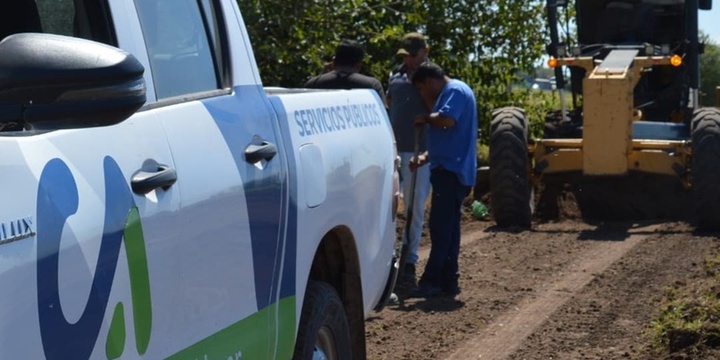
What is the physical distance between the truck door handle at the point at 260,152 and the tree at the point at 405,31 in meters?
8.81

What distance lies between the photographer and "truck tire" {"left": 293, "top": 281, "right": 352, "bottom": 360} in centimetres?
466

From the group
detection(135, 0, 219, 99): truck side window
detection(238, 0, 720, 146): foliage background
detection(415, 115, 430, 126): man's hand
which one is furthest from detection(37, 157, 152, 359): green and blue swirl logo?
detection(238, 0, 720, 146): foliage background

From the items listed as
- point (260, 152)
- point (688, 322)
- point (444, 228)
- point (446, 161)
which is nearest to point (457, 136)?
point (446, 161)

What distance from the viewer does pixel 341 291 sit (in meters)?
5.27

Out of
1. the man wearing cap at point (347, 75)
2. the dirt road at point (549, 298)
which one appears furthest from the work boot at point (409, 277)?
the man wearing cap at point (347, 75)

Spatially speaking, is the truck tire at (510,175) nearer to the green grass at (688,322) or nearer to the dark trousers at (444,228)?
the dark trousers at (444,228)

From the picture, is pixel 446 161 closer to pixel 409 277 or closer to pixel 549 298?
→ pixel 409 277

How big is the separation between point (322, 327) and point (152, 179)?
5.92ft

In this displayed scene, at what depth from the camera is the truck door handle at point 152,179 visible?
3.09 meters

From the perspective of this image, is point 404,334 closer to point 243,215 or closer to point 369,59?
point 243,215

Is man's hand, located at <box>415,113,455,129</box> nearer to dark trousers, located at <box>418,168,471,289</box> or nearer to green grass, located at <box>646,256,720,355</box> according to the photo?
dark trousers, located at <box>418,168,471,289</box>

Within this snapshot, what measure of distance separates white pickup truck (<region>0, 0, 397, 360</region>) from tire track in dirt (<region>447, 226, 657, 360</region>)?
241cm

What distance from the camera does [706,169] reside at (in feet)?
42.3

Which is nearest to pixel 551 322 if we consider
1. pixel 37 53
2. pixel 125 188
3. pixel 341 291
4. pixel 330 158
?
pixel 341 291
